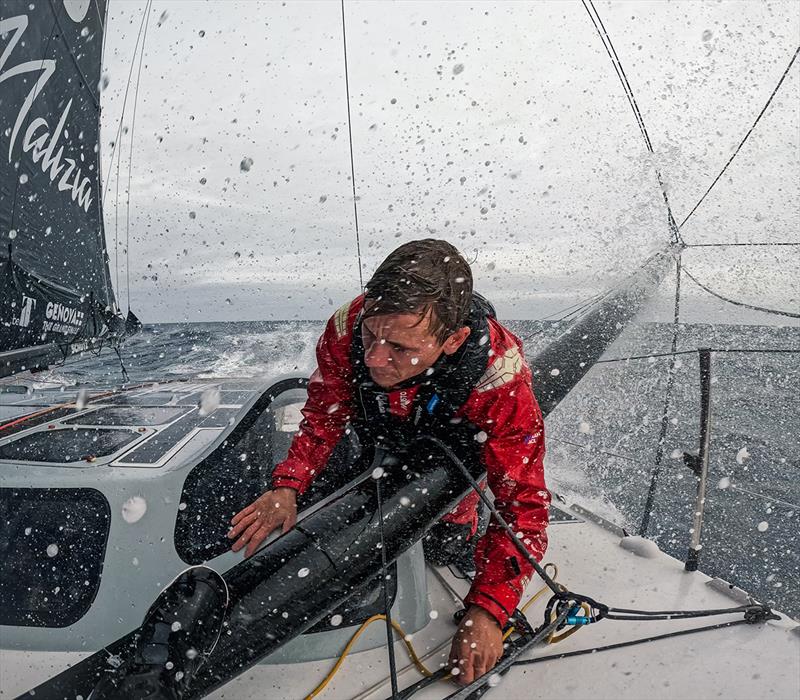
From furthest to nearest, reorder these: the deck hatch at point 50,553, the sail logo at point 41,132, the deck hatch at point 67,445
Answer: the sail logo at point 41,132
the deck hatch at point 67,445
the deck hatch at point 50,553

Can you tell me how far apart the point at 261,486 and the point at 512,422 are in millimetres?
1008

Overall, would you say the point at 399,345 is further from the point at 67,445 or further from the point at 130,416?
the point at 130,416

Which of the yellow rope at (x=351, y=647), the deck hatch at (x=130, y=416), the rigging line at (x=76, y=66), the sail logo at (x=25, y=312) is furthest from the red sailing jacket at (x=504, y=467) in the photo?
the rigging line at (x=76, y=66)

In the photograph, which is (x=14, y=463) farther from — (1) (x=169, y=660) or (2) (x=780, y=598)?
(2) (x=780, y=598)

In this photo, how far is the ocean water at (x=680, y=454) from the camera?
16.4 ft

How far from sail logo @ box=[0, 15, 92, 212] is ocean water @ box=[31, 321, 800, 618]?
1550 millimetres

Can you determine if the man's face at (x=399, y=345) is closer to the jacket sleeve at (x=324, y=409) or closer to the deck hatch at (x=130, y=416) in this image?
the jacket sleeve at (x=324, y=409)

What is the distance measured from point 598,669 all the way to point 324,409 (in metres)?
1.21

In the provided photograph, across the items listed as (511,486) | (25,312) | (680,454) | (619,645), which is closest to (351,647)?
(511,486)

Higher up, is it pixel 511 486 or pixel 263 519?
pixel 511 486

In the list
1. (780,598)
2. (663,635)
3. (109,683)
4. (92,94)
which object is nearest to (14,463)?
(109,683)

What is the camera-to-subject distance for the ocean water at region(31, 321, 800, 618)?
16.4 ft

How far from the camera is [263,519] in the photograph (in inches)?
63.7

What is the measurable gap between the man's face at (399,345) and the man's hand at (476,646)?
65 centimetres
